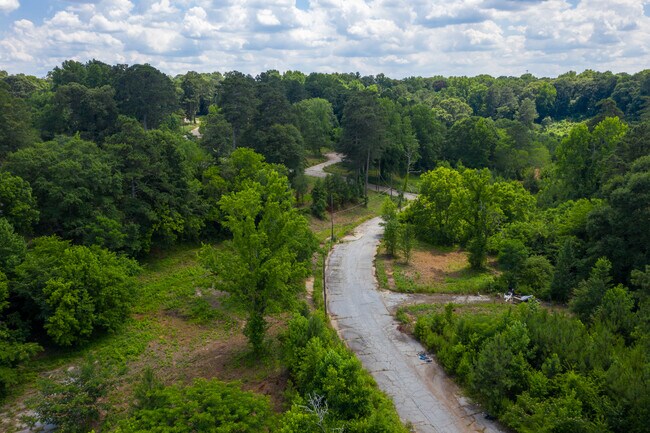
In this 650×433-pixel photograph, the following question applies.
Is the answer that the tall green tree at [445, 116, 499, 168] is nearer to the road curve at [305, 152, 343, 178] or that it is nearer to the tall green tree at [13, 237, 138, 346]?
the road curve at [305, 152, 343, 178]

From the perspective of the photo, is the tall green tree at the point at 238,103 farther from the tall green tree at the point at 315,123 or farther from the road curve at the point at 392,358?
the road curve at the point at 392,358

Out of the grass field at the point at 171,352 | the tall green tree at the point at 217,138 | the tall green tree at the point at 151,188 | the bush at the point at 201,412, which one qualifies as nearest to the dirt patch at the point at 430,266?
the grass field at the point at 171,352

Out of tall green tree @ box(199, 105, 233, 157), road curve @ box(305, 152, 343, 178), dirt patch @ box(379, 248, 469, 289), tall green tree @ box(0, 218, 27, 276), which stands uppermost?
tall green tree @ box(199, 105, 233, 157)

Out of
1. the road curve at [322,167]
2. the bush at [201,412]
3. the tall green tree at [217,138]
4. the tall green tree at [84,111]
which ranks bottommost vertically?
the bush at [201,412]

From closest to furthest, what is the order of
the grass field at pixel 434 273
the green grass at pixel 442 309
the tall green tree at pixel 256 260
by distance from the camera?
the tall green tree at pixel 256 260 → the green grass at pixel 442 309 → the grass field at pixel 434 273

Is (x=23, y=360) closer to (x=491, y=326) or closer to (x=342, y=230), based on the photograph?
(x=491, y=326)

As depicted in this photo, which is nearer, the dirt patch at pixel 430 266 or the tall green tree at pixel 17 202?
the tall green tree at pixel 17 202

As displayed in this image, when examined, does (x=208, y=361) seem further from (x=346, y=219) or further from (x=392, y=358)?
(x=346, y=219)

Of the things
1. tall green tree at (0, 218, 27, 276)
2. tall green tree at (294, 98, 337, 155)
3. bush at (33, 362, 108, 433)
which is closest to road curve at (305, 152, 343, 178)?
tall green tree at (294, 98, 337, 155)
